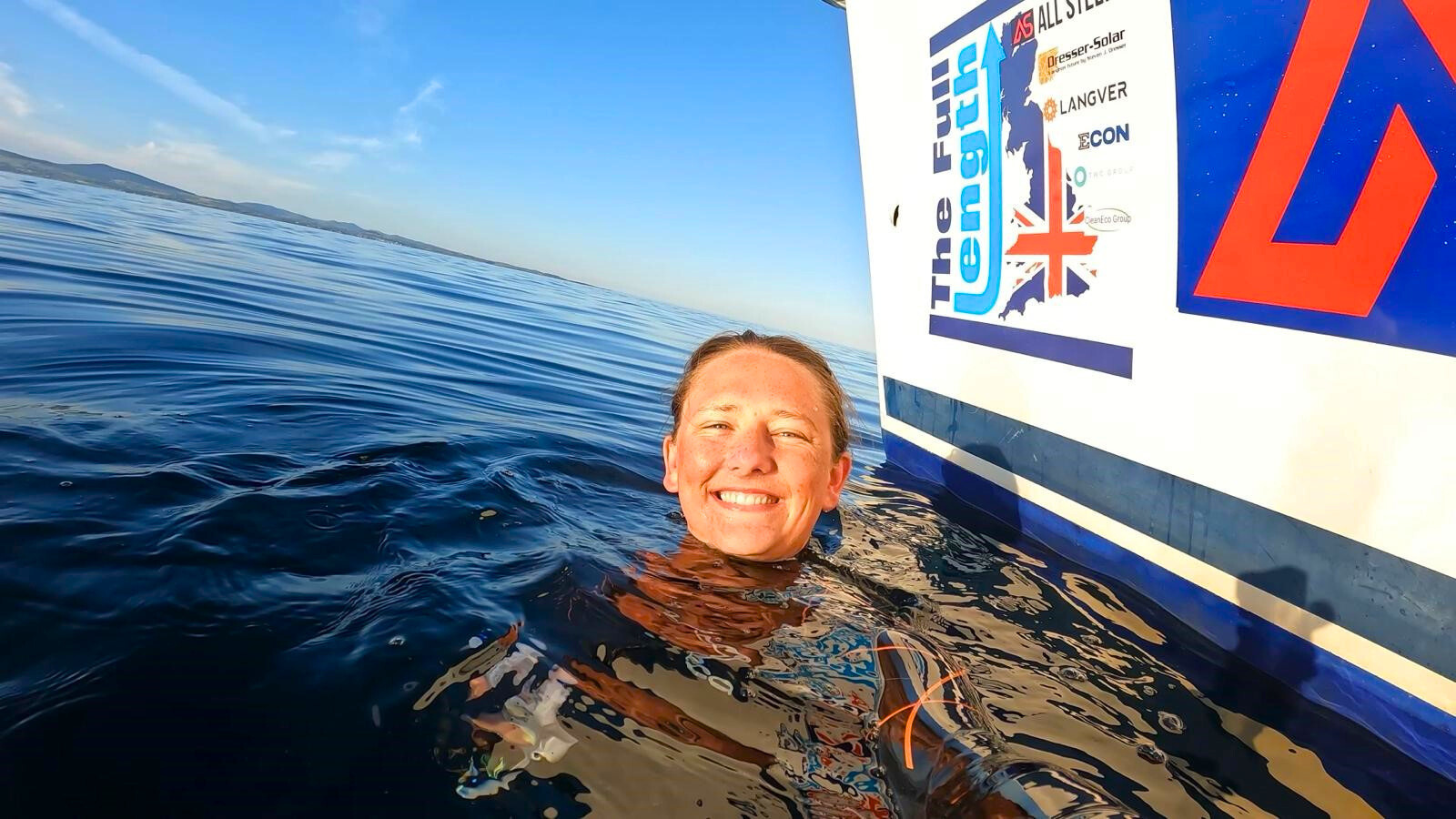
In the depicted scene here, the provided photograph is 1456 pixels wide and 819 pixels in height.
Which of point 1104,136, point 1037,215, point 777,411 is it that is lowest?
point 777,411

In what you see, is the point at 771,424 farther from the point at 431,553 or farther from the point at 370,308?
the point at 370,308

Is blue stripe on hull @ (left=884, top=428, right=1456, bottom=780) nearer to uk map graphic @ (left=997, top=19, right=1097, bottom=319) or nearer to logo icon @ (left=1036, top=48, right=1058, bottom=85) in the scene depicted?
uk map graphic @ (left=997, top=19, right=1097, bottom=319)

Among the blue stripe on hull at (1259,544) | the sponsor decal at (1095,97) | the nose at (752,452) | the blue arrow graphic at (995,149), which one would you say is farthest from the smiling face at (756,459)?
the sponsor decal at (1095,97)

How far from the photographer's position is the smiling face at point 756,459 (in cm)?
211

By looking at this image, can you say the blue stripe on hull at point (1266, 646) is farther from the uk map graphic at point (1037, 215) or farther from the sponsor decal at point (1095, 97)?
the sponsor decal at point (1095, 97)

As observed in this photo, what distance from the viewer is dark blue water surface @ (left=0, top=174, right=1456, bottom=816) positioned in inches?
52.2

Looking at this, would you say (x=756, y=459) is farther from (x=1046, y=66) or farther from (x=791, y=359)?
(x=1046, y=66)

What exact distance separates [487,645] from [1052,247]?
9.67 feet

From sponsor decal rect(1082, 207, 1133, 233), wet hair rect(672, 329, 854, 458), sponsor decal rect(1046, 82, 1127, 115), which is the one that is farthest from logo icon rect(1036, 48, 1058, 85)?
wet hair rect(672, 329, 854, 458)

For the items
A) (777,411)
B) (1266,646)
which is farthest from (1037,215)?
(1266,646)

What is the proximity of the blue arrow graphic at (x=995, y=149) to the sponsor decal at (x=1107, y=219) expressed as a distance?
21.9 inches

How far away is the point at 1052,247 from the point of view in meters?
3.08

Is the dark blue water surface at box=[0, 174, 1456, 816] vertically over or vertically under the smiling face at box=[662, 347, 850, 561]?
under

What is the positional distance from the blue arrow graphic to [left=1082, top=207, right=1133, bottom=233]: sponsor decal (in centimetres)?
56
